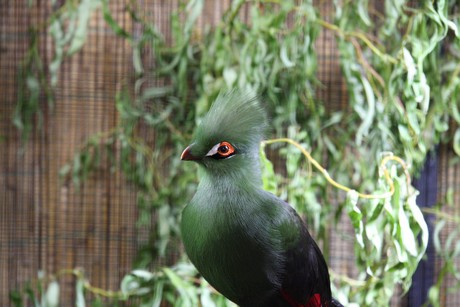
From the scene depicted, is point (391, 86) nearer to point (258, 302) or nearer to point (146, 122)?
point (258, 302)

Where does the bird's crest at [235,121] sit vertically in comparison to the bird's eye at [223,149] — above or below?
above

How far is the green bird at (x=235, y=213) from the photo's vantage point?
875mm

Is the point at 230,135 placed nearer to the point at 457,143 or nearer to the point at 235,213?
the point at 235,213

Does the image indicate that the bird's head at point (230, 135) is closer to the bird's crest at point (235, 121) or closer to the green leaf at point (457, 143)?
the bird's crest at point (235, 121)

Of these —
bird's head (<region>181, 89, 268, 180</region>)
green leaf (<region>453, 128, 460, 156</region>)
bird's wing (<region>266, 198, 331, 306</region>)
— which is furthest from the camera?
green leaf (<region>453, 128, 460, 156</region>)

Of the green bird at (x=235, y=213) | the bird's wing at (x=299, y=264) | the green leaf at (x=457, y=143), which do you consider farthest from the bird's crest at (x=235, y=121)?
the green leaf at (x=457, y=143)

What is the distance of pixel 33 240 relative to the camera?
2.07 meters

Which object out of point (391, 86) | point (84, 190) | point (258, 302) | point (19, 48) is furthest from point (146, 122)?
point (258, 302)

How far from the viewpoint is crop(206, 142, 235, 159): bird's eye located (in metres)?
0.87

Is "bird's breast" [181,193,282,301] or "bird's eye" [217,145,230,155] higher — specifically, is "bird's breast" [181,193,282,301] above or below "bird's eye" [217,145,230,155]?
below

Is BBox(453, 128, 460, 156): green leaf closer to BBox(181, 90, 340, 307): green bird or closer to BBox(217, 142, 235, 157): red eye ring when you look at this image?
BBox(181, 90, 340, 307): green bird

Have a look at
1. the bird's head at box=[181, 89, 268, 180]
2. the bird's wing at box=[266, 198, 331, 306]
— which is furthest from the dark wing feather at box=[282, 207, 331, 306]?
the bird's head at box=[181, 89, 268, 180]

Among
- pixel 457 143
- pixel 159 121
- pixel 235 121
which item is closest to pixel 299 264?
pixel 235 121

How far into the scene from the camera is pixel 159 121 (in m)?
1.85
